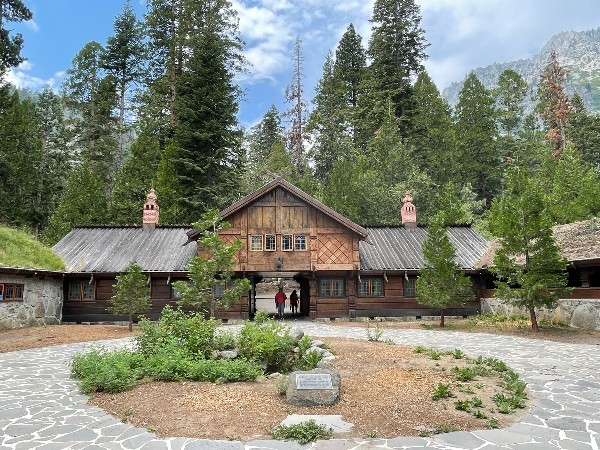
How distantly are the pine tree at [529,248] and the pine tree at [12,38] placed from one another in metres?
27.5

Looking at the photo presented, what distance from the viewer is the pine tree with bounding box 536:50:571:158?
157ft

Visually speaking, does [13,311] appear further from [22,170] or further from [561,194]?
[561,194]

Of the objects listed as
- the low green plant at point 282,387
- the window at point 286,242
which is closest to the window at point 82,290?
the window at point 286,242

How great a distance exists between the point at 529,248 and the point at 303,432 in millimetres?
14851

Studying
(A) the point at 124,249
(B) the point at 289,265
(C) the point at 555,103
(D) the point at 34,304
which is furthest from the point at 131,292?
(C) the point at 555,103

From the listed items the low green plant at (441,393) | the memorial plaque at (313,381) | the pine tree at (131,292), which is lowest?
the low green plant at (441,393)

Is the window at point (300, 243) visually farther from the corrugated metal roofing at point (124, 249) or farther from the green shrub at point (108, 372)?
the green shrub at point (108, 372)

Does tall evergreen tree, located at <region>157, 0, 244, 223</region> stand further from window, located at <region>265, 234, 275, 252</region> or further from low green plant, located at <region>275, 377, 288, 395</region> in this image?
low green plant, located at <region>275, 377, 288, 395</region>

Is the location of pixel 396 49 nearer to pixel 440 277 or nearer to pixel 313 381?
pixel 440 277

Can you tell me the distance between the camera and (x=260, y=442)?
622 cm

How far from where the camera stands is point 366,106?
1911 inches

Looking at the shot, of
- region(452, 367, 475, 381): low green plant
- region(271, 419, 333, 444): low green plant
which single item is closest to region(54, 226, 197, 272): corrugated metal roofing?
region(452, 367, 475, 381): low green plant

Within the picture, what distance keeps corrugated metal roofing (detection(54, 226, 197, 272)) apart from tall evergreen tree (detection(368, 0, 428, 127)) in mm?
29567

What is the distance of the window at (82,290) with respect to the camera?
25.4 meters
